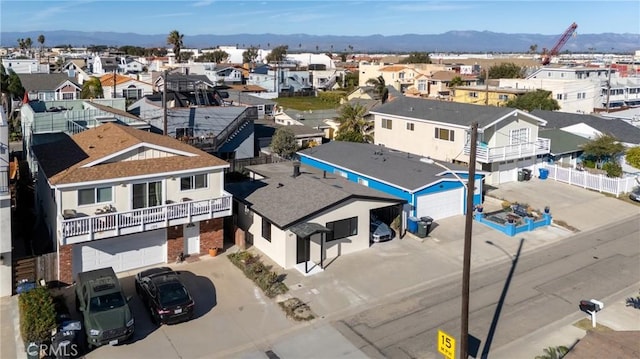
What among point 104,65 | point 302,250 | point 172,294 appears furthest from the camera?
point 104,65

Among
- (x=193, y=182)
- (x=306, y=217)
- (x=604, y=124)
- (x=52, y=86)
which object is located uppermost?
(x=52, y=86)

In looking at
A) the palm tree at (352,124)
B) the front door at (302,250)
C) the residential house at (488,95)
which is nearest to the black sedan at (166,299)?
the front door at (302,250)

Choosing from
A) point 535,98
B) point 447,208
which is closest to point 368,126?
point 447,208

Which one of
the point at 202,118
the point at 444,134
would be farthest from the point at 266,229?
the point at 444,134

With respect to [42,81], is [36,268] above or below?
below

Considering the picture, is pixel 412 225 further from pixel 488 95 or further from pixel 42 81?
pixel 42 81

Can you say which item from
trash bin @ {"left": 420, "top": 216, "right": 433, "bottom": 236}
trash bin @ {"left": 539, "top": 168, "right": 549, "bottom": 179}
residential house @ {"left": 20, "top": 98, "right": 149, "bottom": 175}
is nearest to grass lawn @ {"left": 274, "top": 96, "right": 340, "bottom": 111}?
trash bin @ {"left": 539, "top": 168, "right": 549, "bottom": 179}

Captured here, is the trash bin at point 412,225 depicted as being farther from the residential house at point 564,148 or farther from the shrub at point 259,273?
the residential house at point 564,148
